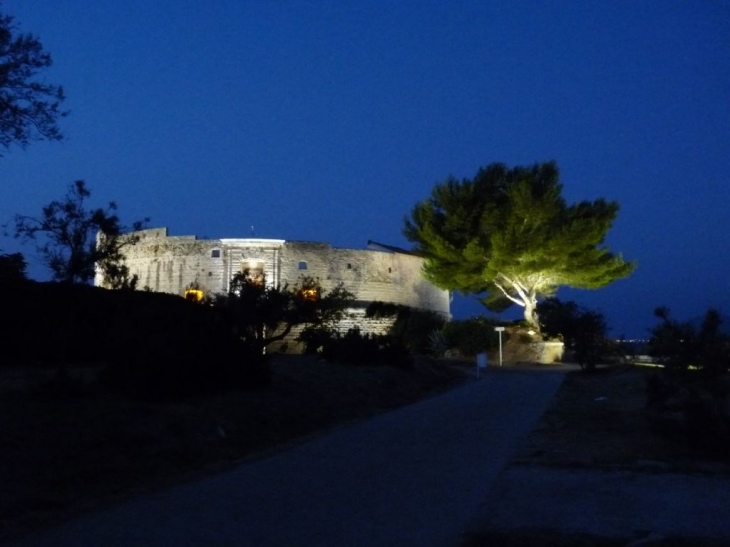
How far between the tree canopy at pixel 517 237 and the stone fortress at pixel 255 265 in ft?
14.8

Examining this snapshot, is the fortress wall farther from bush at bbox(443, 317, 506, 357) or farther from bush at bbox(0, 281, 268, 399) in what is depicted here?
bush at bbox(0, 281, 268, 399)

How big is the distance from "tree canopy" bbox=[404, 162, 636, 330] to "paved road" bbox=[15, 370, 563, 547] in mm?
39050

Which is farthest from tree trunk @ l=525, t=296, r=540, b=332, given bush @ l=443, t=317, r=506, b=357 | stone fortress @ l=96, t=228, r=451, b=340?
stone fortress @ l=96, t=228, r=451, b=340

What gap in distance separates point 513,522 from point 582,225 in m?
48.6

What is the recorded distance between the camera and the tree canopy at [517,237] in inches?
2174

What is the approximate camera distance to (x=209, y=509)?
9.62 m

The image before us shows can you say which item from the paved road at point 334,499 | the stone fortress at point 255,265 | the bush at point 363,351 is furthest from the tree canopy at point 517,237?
the paved road at point 334,499

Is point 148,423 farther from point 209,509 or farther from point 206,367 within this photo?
point 209,509

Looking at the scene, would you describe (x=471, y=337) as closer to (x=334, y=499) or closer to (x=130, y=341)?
(x=130, y=341)

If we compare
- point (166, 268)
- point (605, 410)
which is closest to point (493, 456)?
point (605, 410)

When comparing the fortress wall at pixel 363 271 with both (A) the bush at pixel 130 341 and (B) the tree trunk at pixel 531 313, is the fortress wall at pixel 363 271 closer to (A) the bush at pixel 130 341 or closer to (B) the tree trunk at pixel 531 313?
(B) the tree trunk at pixel 531 313

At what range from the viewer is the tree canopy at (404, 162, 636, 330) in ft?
181

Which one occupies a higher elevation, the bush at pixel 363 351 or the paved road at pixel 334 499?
the bush at pixel 363 351

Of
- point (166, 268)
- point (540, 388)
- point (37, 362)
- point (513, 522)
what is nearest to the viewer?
point (513, 522)
